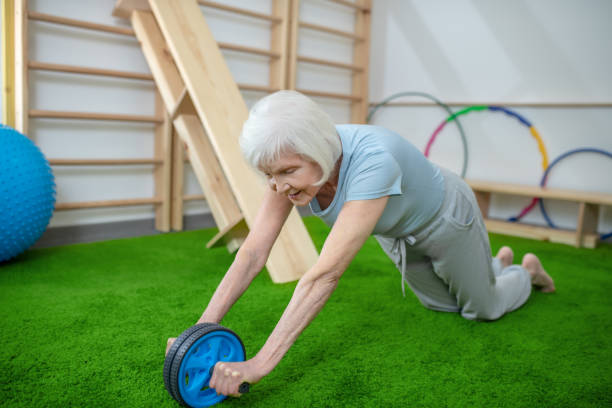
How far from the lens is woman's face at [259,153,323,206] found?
1118mm

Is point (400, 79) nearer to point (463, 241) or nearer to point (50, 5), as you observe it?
point (50, 5)

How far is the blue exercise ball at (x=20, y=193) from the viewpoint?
7.50 feet

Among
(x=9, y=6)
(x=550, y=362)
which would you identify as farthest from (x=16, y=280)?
(x=550, y=362)

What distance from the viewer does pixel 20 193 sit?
7.61 ft

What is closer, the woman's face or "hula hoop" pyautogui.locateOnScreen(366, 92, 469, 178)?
the woman's face

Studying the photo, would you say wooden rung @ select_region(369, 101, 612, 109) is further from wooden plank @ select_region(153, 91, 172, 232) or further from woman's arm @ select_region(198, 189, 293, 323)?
woman's arm @ select_region(198, 189, 293, 323)

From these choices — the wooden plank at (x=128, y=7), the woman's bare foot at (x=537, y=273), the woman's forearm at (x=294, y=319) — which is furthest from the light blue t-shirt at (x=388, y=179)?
the wooden plank at (x=128, y=7)

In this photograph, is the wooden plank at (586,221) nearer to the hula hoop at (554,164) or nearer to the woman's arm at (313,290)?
the hula hoop at (554,164)

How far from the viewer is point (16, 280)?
2299 millimetres

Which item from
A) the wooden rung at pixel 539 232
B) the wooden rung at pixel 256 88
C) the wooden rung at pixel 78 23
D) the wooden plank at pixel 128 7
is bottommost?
the wooden rung at pixel 539 232

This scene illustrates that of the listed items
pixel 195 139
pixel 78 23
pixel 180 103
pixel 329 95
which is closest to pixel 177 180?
pixel 195 139

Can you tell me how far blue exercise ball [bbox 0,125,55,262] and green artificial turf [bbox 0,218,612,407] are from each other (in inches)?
6.9

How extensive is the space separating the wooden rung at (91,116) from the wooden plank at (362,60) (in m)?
2.26

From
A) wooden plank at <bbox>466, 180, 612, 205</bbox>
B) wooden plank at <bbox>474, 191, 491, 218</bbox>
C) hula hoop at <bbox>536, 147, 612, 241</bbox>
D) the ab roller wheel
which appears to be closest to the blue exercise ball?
the ab roller wheel
